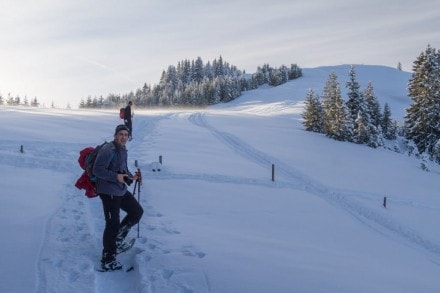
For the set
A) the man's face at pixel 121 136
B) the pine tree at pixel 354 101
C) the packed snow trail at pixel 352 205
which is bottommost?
the packed snow trail at pixel 352 205

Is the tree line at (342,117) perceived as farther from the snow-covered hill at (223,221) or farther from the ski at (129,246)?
the ski at (129,246)

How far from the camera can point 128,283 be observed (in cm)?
629

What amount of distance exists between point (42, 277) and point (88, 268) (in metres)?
0.74

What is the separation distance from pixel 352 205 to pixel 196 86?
101378 millimetres

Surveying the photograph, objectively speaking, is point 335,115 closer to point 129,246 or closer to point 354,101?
point 354,101

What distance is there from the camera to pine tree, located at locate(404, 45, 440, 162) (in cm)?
3828

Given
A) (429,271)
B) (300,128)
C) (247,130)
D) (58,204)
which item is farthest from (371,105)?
(58,204)

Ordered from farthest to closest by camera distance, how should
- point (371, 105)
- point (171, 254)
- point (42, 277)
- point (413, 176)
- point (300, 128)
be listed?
point (371, 105), point (300, 128), point (413, 176), point (171, 254), point (42, 277)

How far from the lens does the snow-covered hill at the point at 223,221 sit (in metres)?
6.38

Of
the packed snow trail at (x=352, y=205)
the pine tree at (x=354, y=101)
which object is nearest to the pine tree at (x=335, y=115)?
the pine tree at (x=354, y=101)

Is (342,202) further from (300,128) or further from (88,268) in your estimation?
(300,128)

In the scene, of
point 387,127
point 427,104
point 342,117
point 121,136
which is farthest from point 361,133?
point 121,136

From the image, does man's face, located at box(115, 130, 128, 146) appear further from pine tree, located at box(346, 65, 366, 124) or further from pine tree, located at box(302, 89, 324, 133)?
pine tree, located at box(346, 65, 366, 124)

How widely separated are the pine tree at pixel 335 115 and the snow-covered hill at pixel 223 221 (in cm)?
887
